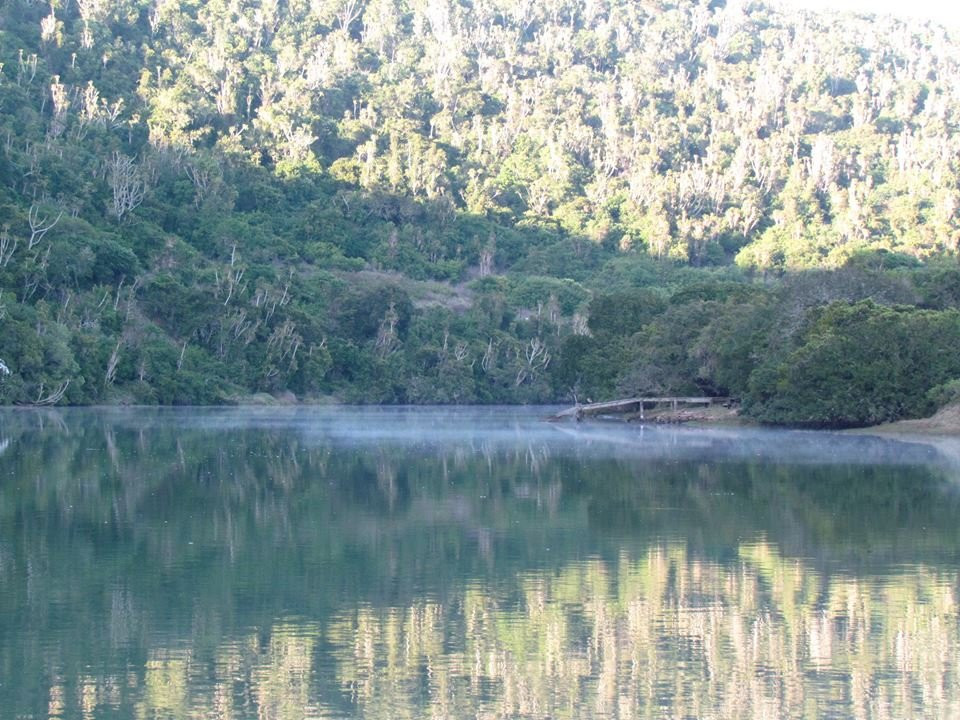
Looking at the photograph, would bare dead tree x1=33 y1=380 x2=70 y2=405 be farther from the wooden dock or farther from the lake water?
the lake water

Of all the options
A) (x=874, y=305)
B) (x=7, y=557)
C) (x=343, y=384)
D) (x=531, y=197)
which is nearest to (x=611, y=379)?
(x=874, y=305)

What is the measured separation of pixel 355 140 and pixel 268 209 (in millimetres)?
22234

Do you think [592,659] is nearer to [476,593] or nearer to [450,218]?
[476,593]

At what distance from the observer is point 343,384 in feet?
336

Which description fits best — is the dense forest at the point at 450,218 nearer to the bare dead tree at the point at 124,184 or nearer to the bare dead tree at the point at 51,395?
the bare dead tree at the point at 51,395

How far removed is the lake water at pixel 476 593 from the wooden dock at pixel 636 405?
32.8 m

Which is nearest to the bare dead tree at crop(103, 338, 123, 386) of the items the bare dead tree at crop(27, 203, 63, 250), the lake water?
the bare dead tree at crop(27, 203, 63, 250)

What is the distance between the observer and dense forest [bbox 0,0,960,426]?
6862cm

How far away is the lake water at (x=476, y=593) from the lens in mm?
12398

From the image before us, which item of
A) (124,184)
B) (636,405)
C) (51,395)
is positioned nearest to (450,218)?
(124,184)

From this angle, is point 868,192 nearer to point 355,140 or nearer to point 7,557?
point 355,140

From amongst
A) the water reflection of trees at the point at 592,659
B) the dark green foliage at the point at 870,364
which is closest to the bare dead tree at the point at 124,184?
the dark green foliage at the point at 870,364

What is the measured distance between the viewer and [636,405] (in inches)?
2857

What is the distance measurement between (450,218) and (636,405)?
66.9 m
